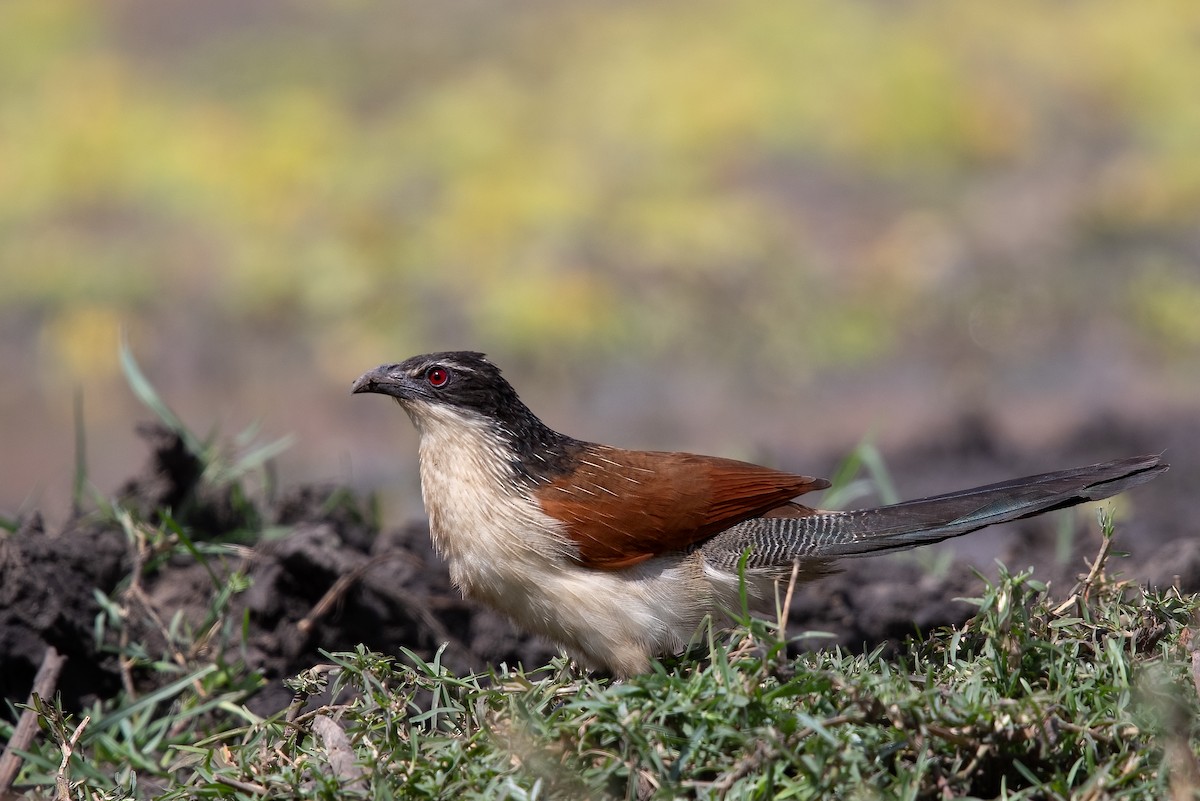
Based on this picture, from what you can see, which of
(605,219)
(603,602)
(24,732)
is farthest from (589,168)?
(24,732)

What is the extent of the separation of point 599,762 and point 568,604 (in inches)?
41.7

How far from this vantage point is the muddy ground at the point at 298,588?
412cm

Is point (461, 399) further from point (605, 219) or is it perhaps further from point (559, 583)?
point (605, 219)

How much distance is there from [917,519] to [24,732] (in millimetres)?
2439

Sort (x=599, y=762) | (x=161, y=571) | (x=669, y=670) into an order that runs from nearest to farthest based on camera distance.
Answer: (x=599, y=762) → (x=669, y=670) → (x=161, y=571)

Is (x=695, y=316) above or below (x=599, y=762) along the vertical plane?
above

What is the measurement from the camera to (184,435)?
4.85 meters

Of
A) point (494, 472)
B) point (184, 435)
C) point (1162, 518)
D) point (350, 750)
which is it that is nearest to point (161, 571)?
point (184, 435)

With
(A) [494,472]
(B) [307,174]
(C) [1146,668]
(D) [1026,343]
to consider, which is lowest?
(C) [1146,668]

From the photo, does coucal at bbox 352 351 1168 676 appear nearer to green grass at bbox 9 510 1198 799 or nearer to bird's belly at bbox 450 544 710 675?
bird's belly at bbox 450 544 710 675

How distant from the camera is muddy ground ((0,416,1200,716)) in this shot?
412 centimetres

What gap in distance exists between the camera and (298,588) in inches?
173

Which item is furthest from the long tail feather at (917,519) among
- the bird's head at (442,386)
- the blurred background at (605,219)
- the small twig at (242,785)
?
the blurred background at (605,219)

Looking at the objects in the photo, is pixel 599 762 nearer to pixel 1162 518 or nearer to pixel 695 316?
pixel 1162 518
